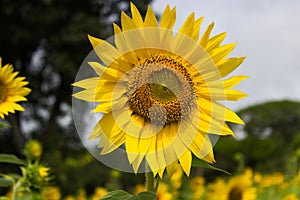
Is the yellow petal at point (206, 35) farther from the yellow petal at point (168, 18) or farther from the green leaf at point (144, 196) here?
the green leaf at point (144, 196)

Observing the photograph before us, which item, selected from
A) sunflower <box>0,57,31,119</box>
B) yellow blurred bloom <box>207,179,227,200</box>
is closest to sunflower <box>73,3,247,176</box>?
sunflower <box>0,57,31,119</box>

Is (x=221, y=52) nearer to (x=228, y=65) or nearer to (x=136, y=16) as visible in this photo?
(x=228, y=65)

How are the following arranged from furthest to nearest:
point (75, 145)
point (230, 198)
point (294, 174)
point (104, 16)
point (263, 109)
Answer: point (263, 109)
point (75, 145)
point (104, 16)
point (294, 174)
point (230, 198)

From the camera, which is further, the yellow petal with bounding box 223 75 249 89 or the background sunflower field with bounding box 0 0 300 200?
the background sunflower field with bounding box 0 0 300 200

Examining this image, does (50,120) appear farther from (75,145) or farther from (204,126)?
(204,126)

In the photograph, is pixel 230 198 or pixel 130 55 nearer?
pixel 130 55

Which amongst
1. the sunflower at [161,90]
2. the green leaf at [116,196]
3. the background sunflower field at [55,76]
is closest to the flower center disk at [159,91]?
the sunflower at [161,90]

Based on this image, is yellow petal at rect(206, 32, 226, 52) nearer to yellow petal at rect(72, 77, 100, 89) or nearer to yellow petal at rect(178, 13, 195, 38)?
yellow petal at rect(178, 13, 195, 38)

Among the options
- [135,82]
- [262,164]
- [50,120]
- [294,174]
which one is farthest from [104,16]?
[135,82]
